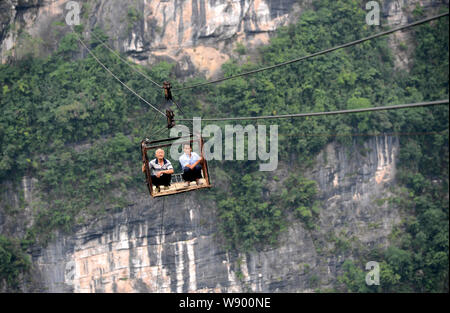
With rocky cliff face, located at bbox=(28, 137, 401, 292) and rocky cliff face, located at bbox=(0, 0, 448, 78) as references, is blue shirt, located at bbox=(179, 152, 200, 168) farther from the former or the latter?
rocky cliff face, located at bbox=(0, 0, 448, 78)

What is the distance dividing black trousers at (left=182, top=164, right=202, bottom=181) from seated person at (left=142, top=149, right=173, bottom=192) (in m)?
0.23

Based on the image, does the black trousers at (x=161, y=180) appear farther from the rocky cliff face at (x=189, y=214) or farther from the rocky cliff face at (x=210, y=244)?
the rocky cliff face at (x=210, y=244)

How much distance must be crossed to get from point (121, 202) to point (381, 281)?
10.3 metres

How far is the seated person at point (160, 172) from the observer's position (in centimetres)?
1088

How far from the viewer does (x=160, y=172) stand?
10.9 m

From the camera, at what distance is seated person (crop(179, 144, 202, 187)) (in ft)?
35.9

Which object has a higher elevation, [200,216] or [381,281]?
[200,216]

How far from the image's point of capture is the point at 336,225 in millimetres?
27719

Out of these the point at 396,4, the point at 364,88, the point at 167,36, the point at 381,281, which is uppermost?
the point at 396,4

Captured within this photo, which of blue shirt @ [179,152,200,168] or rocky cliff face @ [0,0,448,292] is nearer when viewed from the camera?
blue shirt @ [179,152,200,168]

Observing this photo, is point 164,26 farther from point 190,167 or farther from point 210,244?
point 190,167

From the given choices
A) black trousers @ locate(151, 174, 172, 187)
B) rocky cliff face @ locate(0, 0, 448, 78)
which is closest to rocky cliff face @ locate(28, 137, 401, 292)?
rocky cliff face @ locate(0, 0, 448, 78)

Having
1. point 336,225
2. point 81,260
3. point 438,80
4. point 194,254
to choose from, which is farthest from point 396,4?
point 81,260

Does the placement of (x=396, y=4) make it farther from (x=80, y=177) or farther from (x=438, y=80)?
(x=80, y=177)
